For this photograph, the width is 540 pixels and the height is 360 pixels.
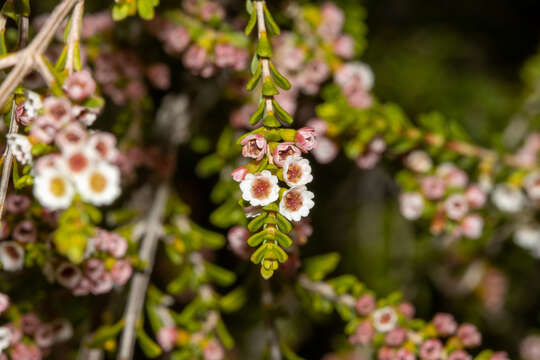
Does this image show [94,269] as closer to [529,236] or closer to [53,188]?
[53,188]

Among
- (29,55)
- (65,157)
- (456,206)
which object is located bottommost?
(65,157)

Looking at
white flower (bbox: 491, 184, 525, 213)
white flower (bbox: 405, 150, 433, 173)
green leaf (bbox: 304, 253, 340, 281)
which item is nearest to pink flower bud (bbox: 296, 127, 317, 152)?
green leaf (bbox: 304, 253, 340, 281)

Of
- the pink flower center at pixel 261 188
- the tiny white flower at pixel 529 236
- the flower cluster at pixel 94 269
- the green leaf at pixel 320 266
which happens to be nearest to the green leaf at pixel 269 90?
the pink flower center at pixel 261 188

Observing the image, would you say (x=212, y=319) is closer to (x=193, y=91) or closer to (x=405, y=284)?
(x=193, y=91)

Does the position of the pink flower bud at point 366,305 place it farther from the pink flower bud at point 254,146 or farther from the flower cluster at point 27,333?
the flower cluster at point 27,333

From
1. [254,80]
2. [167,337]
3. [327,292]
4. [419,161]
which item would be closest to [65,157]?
[254,80]

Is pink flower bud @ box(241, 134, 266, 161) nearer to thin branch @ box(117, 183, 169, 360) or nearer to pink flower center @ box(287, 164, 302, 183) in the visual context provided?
pink flower center @ box(287, 164, 302, 183)
